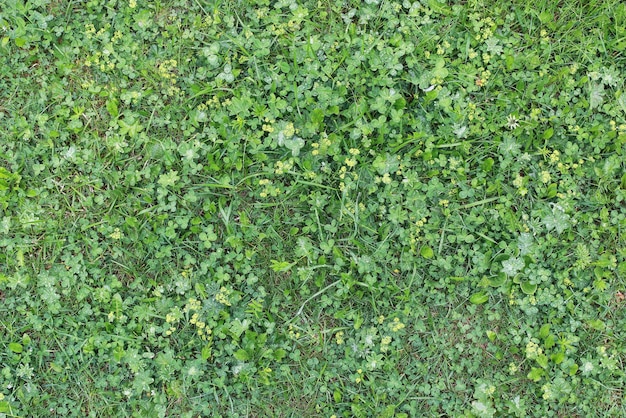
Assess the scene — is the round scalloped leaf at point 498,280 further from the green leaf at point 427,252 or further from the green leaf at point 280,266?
the green leaf at point 280,266

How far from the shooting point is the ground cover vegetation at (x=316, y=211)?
3.44m

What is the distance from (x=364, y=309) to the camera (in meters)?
3.48

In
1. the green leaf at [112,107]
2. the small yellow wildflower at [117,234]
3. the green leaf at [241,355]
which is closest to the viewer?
the green leaf at [241,355]

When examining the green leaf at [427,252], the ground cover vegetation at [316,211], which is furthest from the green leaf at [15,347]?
the green leaf at [427,252]

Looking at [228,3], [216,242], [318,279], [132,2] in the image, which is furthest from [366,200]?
[132,2]

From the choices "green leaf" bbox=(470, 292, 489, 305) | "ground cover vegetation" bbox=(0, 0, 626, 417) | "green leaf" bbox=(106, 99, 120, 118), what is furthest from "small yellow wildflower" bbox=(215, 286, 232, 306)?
"green leaf" bbox=(470, 292, 489, 305)

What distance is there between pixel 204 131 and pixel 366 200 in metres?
1.04

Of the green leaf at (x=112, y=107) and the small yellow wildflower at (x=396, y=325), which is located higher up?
the green leaf at (x=112, y=107)

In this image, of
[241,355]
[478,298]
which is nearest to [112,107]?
[241,355]

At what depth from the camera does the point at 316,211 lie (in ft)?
11.4

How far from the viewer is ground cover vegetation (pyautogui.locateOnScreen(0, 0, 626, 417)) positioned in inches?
135

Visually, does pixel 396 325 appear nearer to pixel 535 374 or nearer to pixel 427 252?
pixel 427 252

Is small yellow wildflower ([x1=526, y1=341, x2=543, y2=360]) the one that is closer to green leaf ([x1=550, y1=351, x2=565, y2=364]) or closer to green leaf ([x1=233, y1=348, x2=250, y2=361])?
green leaf ([x1=550, y1=351, x2=565, y2=364])

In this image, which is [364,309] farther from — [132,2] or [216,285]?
[132,2]
